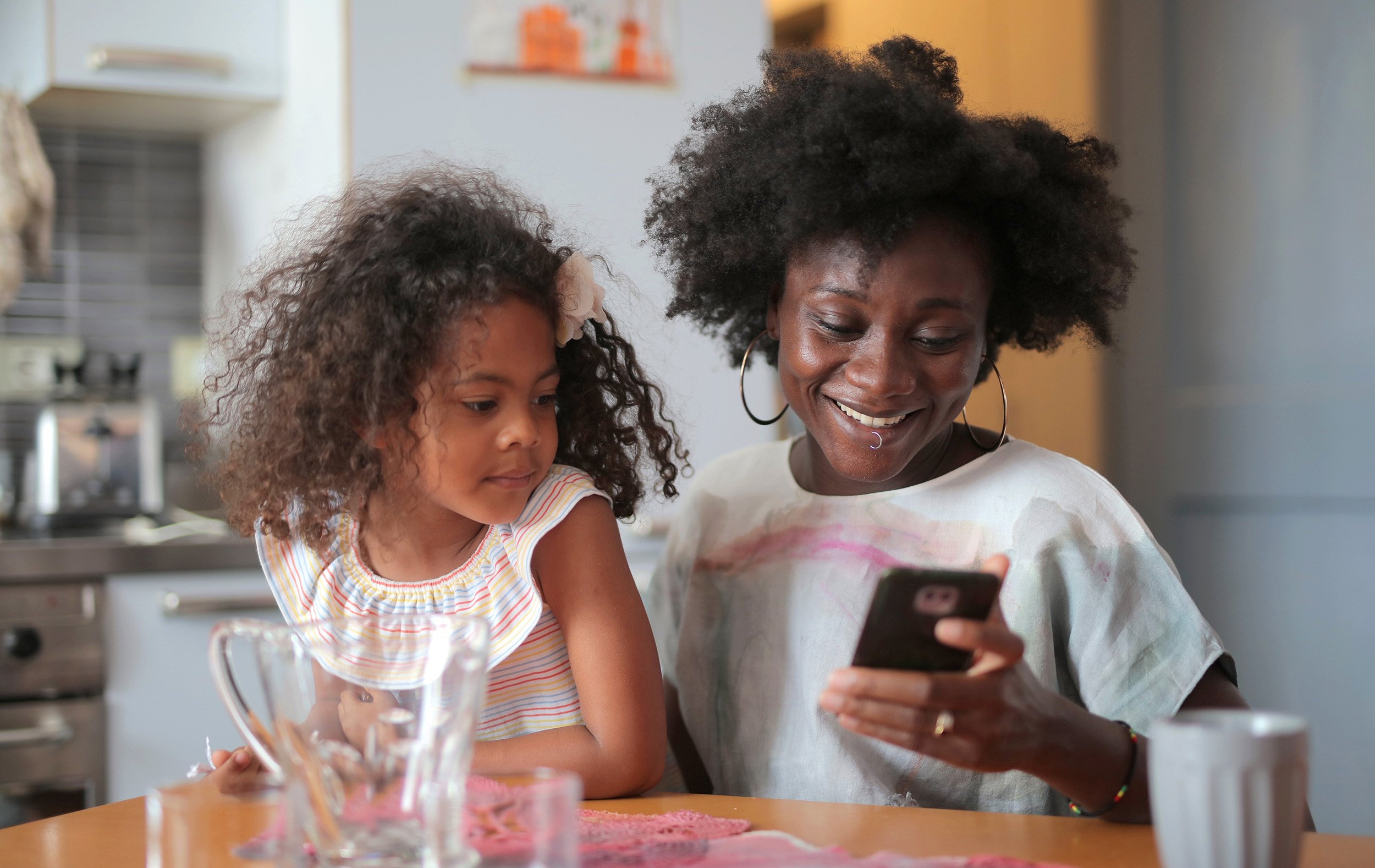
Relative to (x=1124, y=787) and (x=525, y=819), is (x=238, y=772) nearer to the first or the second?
(x=525, y=819)

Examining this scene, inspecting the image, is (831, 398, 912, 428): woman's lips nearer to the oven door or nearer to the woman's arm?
the woman's arm

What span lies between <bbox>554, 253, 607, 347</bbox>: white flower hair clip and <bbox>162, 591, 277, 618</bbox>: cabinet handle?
104 centimetres

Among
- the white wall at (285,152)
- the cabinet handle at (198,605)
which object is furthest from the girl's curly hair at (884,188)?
the cabinet handle at (198,605)

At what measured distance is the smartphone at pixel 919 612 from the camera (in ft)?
2.27

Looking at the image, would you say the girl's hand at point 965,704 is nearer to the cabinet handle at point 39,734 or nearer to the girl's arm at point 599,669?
the girl's arm at point 599,669

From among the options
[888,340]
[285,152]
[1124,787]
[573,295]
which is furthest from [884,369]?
[285,152]

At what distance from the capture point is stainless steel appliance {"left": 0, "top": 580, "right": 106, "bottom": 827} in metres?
1.85

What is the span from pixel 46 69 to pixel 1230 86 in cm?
205

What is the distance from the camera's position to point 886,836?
0.78 meters

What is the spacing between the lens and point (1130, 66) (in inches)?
94.0

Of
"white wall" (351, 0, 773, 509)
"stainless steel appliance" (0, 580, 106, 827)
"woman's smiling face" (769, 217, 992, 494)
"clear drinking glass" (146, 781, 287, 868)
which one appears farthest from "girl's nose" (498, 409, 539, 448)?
"stainless steel appliance" (0, 580, 106, 827)

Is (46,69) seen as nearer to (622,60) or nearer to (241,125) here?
(241,125)

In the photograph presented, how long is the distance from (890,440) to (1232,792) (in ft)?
1.73

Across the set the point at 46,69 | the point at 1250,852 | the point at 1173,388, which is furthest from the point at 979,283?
the point at 46,69
